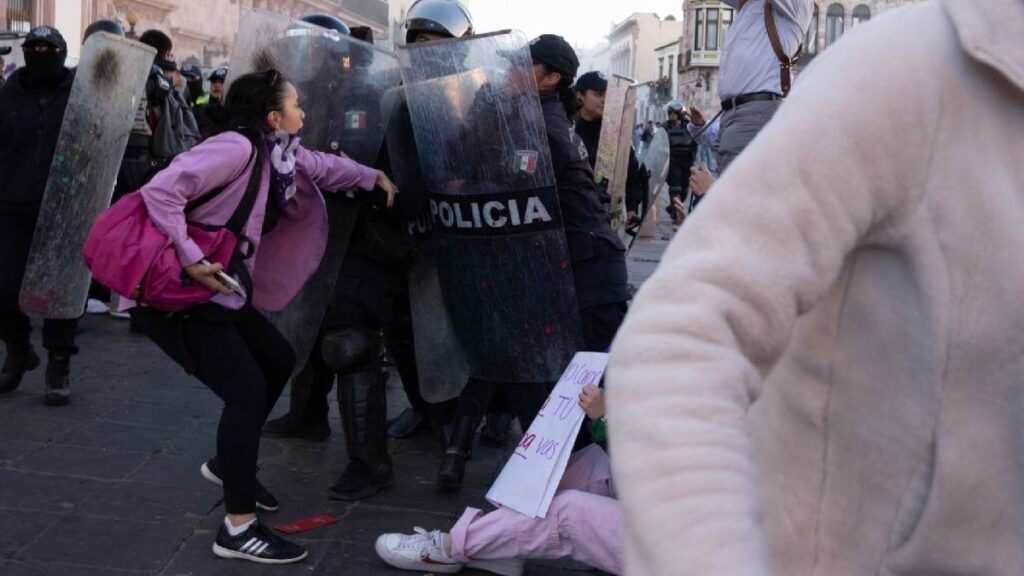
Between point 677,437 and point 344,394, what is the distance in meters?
3.86

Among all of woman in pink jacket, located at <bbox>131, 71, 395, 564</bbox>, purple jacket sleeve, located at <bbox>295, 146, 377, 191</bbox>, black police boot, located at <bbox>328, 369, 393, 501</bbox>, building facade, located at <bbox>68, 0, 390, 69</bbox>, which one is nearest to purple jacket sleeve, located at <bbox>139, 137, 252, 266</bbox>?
woman in pink jacket, located at <bbox>131, 71, 395, 564</bbox>

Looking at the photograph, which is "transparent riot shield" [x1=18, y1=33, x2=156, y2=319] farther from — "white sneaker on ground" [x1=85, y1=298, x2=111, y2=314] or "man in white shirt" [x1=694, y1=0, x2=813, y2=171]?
"man in white shirt" [x1=694, y1=0, x2=813, y2=171]

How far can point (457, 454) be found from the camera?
15.5ft

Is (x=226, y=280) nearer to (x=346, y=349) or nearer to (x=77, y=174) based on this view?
(x=346, y=349)

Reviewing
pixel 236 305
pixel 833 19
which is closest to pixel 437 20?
pixel 236 305

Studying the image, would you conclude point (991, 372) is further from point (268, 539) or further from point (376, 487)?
point (376, 487)

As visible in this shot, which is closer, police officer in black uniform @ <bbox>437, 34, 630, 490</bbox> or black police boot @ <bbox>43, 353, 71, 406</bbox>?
police officer in black uniform @ <bbox>437, 34, 630, 490</bbox>

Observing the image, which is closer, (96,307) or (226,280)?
(226,280)

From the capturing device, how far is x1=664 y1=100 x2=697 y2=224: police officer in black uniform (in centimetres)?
1834

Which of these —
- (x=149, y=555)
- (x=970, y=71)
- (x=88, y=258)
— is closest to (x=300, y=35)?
(x=88, y=258)

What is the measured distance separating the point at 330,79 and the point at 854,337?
12.7 feet

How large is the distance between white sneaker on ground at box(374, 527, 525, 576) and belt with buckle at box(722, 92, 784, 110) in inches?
87.1

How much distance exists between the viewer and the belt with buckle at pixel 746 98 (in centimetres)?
499

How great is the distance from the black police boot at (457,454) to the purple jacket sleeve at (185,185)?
1365 millimetres
